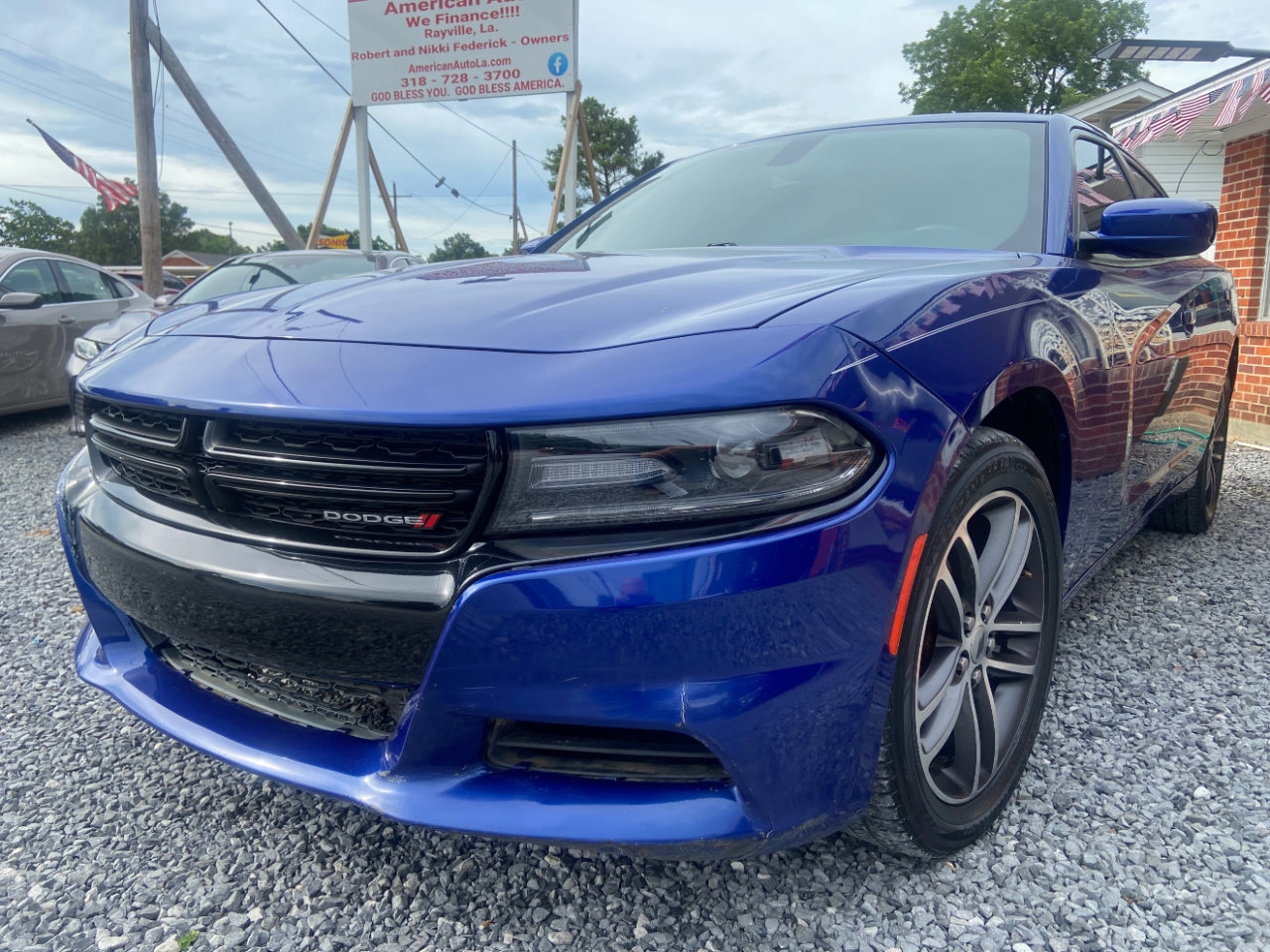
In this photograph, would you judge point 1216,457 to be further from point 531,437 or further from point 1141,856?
point 531,437

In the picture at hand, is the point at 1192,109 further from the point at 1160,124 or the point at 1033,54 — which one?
the point at 1033,54

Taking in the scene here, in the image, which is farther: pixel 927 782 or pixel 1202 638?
pixel 1202 638

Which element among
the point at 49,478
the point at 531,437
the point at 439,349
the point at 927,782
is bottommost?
the point at 49,478

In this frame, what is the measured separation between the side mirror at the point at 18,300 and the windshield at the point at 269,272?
1.02 meters

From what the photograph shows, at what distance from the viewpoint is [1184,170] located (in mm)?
11875

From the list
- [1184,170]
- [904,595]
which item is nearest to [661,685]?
[904,595]

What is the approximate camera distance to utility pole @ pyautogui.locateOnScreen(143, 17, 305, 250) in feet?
42.1

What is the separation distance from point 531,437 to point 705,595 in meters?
0.32

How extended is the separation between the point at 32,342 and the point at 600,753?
24.8ft

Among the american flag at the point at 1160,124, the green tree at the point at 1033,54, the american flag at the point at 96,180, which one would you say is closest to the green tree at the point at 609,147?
the green tree at the point at 1033,54

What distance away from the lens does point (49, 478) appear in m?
5.54

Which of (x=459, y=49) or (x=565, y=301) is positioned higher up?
(x=459, y=49)

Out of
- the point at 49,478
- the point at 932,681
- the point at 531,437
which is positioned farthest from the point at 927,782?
the point at 49,478

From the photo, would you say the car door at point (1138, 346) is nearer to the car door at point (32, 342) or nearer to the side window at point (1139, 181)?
the side window at point (1139, 181)
